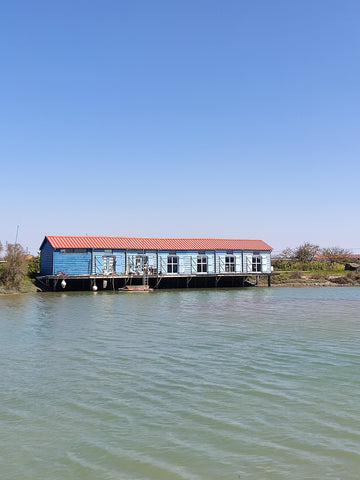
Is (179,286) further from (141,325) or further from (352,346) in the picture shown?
(352,346)

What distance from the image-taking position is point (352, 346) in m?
17.0

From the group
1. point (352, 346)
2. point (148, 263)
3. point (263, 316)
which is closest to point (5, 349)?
point (352, 346)

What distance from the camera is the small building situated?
148 ft

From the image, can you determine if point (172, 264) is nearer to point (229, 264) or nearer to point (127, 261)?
point (127, 261)

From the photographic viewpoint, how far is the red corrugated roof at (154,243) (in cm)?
4594

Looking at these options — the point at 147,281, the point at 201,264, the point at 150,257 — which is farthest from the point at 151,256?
the point at 201,264

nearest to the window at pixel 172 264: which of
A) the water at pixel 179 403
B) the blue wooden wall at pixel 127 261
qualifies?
the blue wooden wall at pixel 127 261

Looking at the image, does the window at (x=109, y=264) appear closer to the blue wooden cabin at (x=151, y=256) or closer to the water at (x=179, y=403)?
the blue wooden cabin at (x=151, y=256)

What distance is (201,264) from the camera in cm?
5066

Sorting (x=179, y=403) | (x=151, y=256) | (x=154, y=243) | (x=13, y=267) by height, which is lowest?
(x=179, y=403)

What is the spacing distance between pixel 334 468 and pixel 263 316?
19511 mm

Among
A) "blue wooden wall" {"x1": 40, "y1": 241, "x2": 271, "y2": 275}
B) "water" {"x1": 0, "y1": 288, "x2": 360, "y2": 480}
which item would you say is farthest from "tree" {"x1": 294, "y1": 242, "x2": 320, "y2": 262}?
"water" {"x1": 0, "y1": 288, "x2": 360, "y2": 480}

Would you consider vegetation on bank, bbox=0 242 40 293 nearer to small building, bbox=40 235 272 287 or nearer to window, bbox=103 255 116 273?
small building, bbox=40 235 272 287

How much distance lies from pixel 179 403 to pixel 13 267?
121 feet
